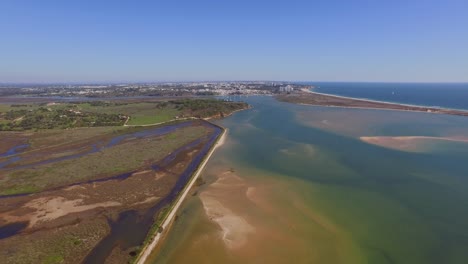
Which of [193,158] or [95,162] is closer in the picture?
[95,162]

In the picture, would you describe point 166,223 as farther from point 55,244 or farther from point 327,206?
point 327,206

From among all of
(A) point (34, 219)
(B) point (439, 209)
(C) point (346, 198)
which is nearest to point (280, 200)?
(C) point (346, 198)

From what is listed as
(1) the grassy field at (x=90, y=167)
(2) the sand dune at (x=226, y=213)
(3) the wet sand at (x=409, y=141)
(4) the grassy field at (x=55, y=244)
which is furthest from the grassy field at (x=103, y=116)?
(4) the grassy field at (x=55, y=244)

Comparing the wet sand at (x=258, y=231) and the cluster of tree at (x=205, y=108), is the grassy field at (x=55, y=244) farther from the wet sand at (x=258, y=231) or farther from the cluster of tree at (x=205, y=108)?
the cluster of tree at (x=205, y=108)

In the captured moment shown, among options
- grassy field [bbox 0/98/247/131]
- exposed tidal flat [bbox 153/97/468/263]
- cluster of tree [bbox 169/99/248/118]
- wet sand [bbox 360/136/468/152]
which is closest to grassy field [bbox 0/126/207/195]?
exposed tidal flat [bbox 153/97/468/263]

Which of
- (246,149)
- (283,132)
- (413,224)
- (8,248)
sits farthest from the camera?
(283,132)

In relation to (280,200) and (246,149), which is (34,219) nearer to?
(280,200)

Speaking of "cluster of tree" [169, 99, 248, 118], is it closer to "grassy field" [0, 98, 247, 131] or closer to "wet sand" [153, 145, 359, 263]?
"grassy field" [0, 98, 247, 131]
